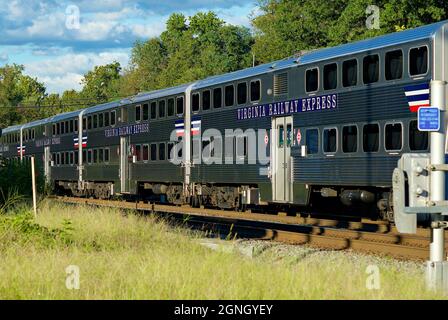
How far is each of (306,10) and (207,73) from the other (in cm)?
3660

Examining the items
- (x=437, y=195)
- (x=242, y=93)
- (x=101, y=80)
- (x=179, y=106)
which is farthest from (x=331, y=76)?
(x=101, y=80)

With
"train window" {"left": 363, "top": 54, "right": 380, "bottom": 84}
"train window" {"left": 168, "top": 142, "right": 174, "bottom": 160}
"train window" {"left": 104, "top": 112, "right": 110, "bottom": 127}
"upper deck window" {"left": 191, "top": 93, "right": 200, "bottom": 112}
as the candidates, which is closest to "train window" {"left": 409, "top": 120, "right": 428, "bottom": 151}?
"train window" {"left": 363, "top": 54, "right": 380, "bottom": 84}

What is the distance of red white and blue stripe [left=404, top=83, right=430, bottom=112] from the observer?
53.6 feet

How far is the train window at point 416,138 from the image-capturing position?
54.1 ft

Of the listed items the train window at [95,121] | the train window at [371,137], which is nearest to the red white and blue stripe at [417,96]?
the train window at [371,137]

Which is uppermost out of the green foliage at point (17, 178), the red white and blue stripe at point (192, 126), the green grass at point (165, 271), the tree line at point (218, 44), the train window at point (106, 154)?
the tree line at point (218, 44)

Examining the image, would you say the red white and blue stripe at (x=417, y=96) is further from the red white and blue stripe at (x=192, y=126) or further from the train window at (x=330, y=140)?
the red white and blue stripe at (x=192, y=126)

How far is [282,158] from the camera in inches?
859

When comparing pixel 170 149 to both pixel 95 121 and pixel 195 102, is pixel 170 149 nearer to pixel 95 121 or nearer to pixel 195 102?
pixel 195 102

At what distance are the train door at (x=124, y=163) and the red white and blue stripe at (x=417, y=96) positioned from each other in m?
17.7

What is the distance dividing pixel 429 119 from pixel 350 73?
9813mm

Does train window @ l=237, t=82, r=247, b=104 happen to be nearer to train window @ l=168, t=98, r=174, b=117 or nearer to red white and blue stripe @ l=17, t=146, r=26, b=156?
train window @ l=168, t=98, r=174, b=117

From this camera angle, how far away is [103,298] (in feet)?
29.3

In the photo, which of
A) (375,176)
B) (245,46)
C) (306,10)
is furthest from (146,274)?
(245,46)
